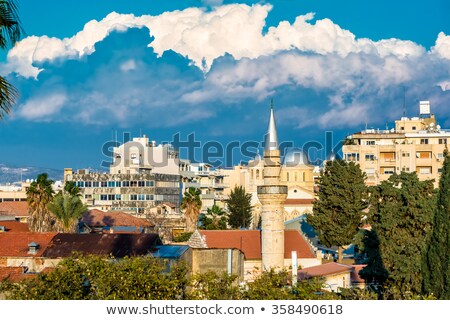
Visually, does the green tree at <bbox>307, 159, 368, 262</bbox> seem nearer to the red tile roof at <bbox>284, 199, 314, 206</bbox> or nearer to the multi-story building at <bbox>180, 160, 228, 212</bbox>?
the red tile roof at <bbox>284, 199, 314, 206</bbox>

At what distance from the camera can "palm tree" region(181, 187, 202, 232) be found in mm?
75438

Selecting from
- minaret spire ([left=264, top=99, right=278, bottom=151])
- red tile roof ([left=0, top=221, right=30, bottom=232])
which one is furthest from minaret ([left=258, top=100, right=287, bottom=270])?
red tile roof ([left=0, top=221, right=30, bottom=232])

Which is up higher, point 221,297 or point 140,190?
point 140,190

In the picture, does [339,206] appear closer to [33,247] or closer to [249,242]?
[249,242]

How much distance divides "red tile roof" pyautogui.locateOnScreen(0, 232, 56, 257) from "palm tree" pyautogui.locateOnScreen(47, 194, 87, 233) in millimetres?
13446

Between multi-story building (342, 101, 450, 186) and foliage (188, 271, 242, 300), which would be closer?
foliage (188, 271, 242, 300)

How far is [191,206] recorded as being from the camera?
249ft

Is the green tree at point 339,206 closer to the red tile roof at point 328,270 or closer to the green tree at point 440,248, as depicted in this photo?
the red tile roof at point 328,270

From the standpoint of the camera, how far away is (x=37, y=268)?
152ft

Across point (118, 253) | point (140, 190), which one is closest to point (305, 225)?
point (140, 190)

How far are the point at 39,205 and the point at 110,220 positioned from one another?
1802 cm

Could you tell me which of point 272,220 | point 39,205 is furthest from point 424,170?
point 39,205
